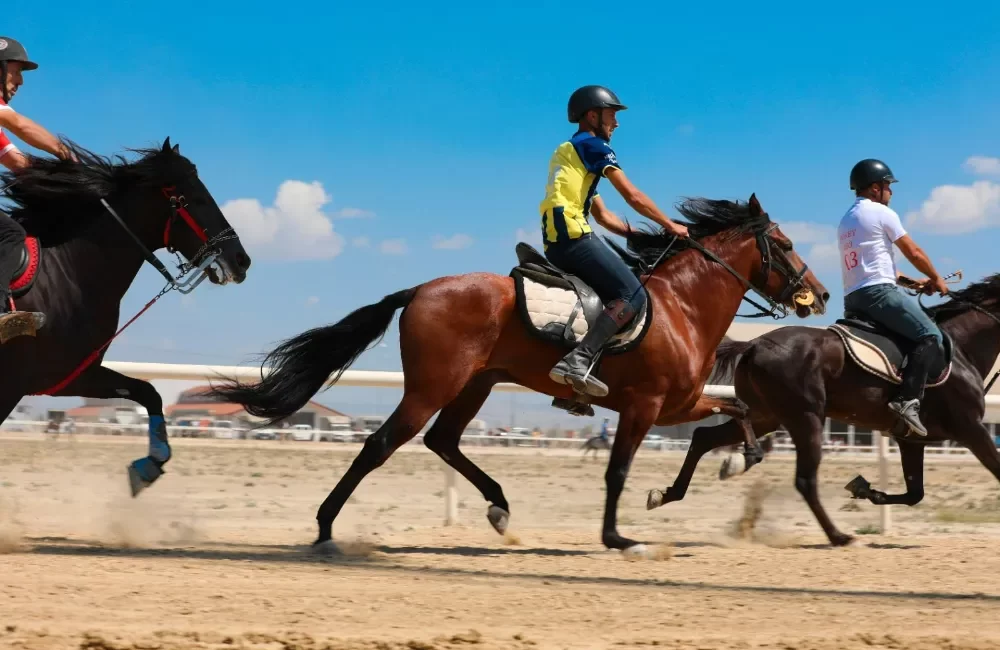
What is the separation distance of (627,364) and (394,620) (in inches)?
124

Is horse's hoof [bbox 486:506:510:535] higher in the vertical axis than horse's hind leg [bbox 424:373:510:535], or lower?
lower

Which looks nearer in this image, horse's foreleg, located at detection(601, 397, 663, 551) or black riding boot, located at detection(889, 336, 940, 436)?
horse's foreleg, located at detection(601, 397, 663, 551)

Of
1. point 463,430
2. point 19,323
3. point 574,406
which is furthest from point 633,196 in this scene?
point 19,323

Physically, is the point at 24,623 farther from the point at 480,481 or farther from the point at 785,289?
the point at 785,289

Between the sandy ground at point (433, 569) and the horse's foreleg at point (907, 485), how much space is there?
13.3 inches

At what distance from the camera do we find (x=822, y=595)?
545cm

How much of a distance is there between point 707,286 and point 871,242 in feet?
4.88

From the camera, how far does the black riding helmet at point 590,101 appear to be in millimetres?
7363

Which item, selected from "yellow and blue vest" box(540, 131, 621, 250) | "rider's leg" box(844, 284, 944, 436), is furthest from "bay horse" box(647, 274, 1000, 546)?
"yellow and blue vest" box(540, 131, 621, 250)

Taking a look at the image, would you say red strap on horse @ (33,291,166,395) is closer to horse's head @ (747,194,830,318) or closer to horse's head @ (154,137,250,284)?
horse's head @ (154,137,250,284)

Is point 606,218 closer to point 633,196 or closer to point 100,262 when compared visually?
point 633,196

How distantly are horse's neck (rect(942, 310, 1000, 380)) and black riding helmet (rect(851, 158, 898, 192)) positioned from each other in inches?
50.7

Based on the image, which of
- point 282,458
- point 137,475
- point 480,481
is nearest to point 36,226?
point 137,475

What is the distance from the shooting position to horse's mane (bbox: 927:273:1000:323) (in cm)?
885
